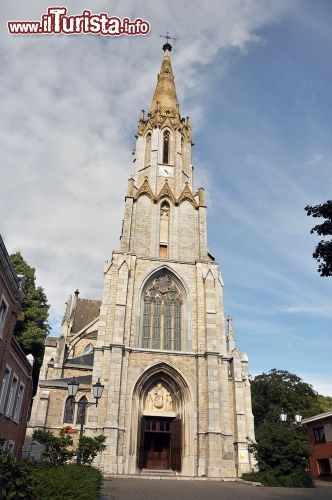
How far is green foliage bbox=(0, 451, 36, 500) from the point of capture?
17.3 feet

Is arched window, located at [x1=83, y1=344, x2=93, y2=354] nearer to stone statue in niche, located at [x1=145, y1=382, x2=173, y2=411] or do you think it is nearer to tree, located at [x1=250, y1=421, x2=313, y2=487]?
stone statue in niche, located at [x1=145, y1=382, x2=173, y2=411]

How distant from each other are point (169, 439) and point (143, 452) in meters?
1.86

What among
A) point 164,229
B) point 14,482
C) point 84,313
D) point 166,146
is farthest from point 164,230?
point 14,482

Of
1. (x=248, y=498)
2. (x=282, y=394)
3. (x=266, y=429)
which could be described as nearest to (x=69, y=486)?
(x=248, y=498)

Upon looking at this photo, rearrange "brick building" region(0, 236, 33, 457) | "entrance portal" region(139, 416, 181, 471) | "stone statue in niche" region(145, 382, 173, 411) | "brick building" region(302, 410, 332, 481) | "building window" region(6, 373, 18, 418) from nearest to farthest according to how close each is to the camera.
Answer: "brick building" region(0, 236, 33, 457)
"building window" region(6, 373, 18, 418)
"entrance portal" region(139, 416, 181, 471)
"stone statue in niche" region(145, 382, 173, 411)
"brick building" region(302, 410, 332, 481)

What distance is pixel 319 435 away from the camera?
88.9ft

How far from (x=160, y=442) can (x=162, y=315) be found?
8132 millimetres

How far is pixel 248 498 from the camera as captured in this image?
523 inches

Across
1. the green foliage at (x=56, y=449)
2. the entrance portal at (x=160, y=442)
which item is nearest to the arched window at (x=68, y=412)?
the entrance portal at (x=160, y=442)

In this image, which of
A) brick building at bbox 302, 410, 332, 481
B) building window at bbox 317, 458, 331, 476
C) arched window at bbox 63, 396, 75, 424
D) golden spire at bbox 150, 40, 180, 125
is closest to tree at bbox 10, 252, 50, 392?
arched window at bbox 63, 396, 75, 424

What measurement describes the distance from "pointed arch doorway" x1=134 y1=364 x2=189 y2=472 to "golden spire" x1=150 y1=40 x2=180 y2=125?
2440 centimetres

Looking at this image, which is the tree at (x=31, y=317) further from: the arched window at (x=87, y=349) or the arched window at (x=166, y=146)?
the arched window at (x=166, y=146)

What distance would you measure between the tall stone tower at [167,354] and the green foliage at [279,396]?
70.2ft

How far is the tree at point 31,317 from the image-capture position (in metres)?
31.9
